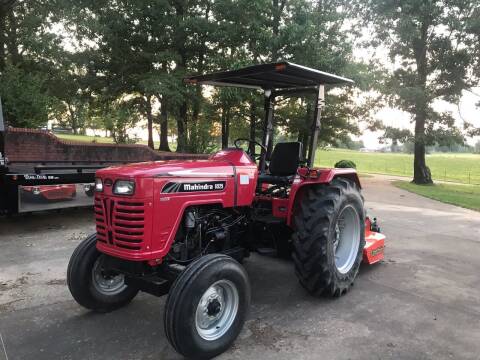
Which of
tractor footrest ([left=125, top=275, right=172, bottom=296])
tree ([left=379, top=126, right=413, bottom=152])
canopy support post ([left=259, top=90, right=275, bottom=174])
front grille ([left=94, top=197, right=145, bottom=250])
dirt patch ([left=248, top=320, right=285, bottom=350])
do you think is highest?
tree ([left=379, top=126, right=413, bottom=152])

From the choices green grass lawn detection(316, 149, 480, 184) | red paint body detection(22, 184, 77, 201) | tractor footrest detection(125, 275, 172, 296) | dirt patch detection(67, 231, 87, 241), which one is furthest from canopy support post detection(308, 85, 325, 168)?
green grass lawn detection(316, 149, 480, 184)

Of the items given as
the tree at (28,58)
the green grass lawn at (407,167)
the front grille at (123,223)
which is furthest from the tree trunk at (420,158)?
the front grille at (123,223)

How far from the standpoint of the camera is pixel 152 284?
10.3 feet

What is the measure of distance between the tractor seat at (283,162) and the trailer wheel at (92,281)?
1.85m

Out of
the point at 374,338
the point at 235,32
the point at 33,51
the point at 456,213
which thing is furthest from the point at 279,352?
the point at 33,51

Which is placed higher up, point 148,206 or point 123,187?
point 123,187

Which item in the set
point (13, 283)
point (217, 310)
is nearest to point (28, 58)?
point (13, 283)

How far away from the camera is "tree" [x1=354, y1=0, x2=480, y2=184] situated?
51.0 feet

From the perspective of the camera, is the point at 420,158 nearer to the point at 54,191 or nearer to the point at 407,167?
the point at 54,191

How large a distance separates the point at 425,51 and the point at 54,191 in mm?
15467

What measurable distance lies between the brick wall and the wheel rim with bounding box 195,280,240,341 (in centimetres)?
713

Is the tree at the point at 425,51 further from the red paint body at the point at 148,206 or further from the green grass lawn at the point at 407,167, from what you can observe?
the red paint body at the point at 148,206

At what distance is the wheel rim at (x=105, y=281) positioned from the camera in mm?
3706

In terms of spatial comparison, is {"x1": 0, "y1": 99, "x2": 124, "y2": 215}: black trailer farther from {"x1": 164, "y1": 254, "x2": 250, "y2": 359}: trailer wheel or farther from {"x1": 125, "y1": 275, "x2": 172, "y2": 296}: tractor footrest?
{"x1": 164, "y1": 254, "x2": 250, "y2": 359}: trailer wheel
